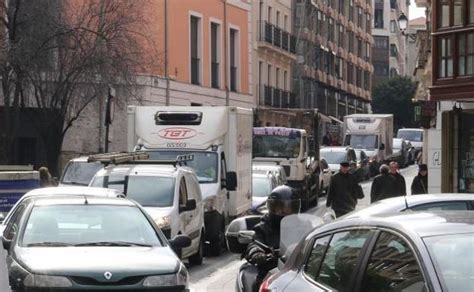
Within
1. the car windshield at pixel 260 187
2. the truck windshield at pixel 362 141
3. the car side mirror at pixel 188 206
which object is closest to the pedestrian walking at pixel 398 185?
the car windshield at pixel 260 187

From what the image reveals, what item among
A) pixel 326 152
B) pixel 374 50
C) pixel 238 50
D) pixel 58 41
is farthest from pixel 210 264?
pixel 374 50

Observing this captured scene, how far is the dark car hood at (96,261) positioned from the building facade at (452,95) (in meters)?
13.8

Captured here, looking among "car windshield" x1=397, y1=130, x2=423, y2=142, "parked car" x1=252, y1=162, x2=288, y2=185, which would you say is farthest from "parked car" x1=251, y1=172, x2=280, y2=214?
"car windshield" x1=397, y1=130, x2=423, y2=142

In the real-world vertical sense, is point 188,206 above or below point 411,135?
below

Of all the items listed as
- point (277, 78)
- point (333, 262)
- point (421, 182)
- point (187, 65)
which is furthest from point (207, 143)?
point (277, 78)

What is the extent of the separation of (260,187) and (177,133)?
15.1 feet

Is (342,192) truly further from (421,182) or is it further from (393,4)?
(393,4)

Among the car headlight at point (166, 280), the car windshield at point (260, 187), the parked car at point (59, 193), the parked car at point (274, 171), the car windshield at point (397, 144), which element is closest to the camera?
the car headlight at point (166, 280)

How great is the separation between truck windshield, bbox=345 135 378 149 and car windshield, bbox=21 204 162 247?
37552 mm

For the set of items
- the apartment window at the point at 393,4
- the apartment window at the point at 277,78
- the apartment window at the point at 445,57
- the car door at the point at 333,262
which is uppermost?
the apartment window at the point at 393,4

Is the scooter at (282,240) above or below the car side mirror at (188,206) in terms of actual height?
above

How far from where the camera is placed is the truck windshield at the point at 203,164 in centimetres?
1881

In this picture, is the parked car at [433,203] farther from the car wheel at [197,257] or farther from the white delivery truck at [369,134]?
the white delivery truck at [369,134]

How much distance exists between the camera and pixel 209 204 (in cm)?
1802
